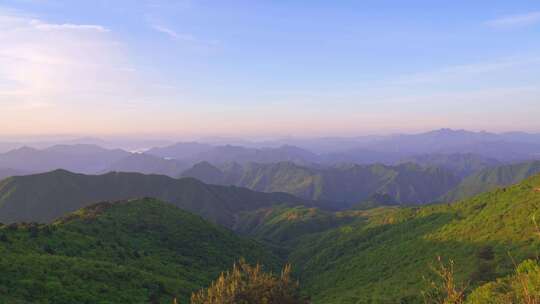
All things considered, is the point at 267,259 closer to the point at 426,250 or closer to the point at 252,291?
the point at 426,250

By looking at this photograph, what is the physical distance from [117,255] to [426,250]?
6690 centimetres

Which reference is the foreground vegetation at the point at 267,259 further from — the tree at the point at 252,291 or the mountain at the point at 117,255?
the mountain at the point at 117,255

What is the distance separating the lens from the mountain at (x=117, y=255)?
138 ft

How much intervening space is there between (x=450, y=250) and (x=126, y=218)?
8458 centimetres

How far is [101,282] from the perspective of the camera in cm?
4794

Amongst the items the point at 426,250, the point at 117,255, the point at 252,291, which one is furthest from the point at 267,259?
the point at 252,291

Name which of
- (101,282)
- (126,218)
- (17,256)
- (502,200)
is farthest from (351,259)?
(17,256)

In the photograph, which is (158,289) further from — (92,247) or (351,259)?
(351,259)

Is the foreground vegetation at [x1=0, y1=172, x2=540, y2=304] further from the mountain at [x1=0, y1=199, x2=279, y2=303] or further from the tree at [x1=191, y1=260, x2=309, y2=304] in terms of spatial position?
the mountain at [x1=0, y1=199, x2=279, y2=303]

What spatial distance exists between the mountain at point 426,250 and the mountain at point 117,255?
2519cm

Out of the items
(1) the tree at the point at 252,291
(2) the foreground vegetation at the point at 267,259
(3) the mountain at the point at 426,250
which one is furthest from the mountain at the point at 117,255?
(1) the tree at the point at 252,291

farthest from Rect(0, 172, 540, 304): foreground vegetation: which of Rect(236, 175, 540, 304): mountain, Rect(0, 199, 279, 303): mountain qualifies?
Rect(236, 175, 540, 304): mountain

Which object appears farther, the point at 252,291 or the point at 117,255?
the point at 117,255

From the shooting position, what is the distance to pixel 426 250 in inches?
3248
